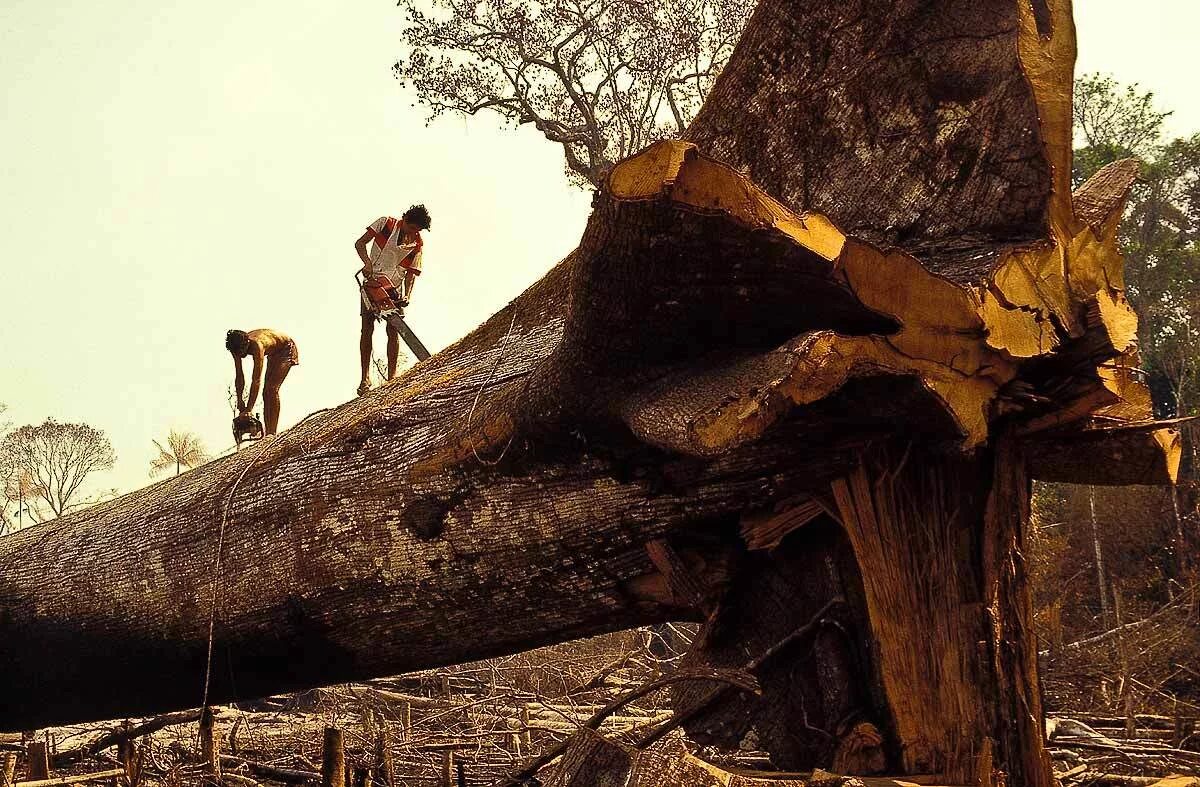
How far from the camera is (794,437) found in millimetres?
2678

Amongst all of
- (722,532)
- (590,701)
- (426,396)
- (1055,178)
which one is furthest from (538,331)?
(590,701)

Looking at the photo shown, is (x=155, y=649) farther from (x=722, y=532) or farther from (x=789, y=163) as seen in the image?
(x=789, y=163)

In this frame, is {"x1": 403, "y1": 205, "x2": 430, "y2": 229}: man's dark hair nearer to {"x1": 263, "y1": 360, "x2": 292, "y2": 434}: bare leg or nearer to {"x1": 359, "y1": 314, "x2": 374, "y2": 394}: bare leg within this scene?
{"x1": 359, "y1": 314, "x2": 374, "y2": 394}: bare leg

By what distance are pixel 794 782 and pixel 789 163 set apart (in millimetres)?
1947

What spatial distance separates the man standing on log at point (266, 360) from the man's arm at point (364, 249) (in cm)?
122

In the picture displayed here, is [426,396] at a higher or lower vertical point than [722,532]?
higher

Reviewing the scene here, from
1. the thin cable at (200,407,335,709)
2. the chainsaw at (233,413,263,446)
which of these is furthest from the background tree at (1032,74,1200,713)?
the chainsaw at (233,413,263,446)

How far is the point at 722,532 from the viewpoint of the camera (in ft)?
9.77

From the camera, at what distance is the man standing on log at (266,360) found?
804 cm

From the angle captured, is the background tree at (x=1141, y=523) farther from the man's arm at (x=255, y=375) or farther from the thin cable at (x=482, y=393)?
the man's arm at (x=255, y=375)

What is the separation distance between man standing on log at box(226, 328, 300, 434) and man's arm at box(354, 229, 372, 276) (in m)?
1.22

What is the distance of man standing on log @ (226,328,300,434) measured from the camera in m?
8.04

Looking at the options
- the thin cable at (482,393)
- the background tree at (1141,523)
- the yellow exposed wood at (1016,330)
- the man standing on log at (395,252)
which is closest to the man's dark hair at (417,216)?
the man standing on log at (395,252)

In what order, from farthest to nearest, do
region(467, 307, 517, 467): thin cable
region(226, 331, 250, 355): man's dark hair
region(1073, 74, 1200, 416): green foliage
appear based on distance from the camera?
region(1073, 74, 1200, 416): green foliage
region(226, 331, 250, 355): man's dark hair
region(467, 307, 517, 467): thin cable
